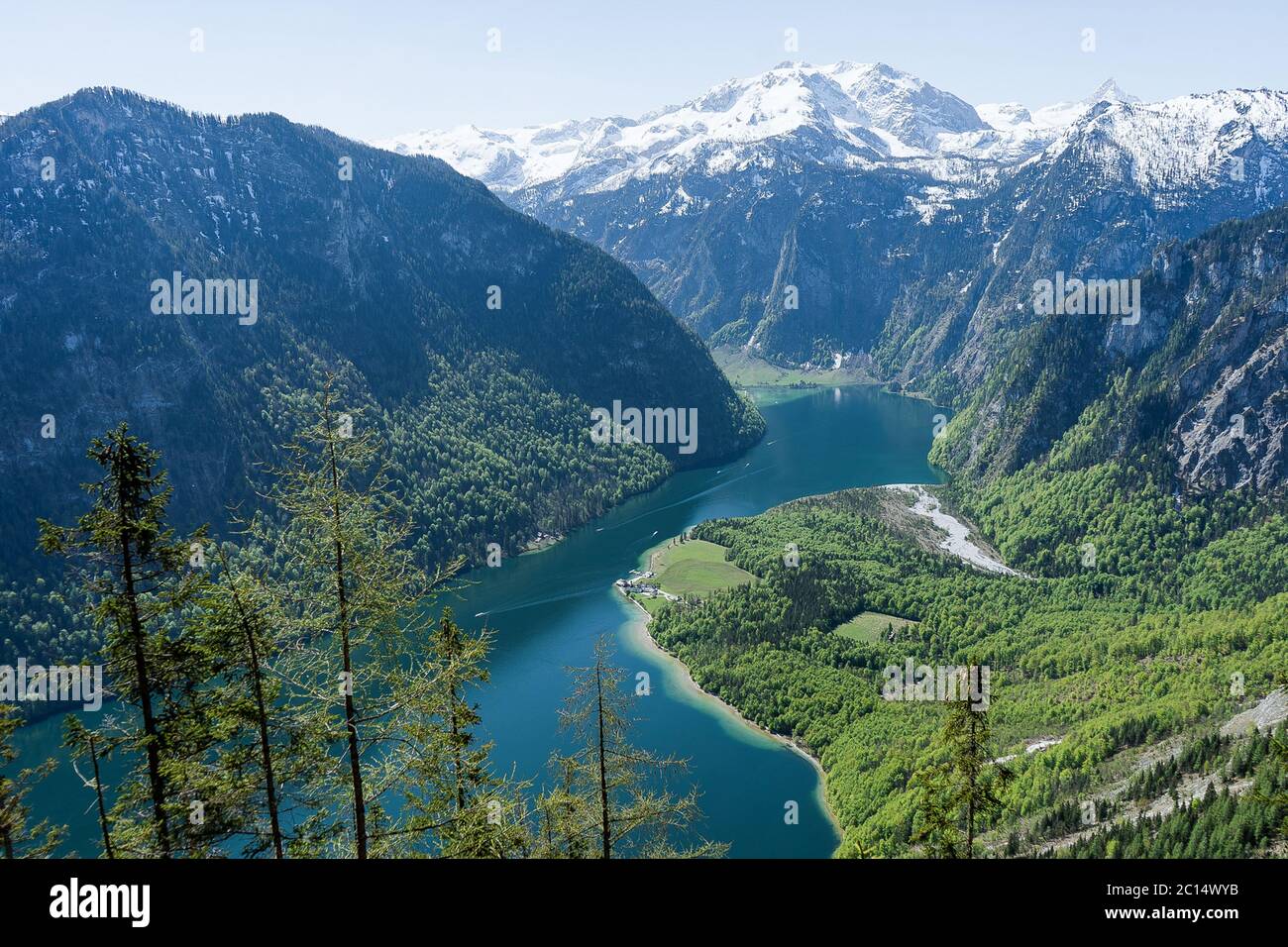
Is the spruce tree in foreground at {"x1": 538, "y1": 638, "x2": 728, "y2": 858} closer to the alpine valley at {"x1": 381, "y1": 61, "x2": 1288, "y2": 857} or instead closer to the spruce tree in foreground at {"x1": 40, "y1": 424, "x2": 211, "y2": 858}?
the spruce tree in foreground at {"x1": 40, "y1": 424, "x2": 211, "y2": 858}

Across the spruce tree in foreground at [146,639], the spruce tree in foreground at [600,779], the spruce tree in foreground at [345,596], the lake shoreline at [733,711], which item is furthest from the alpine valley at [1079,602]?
the spruce tree in foreground at [146,639]

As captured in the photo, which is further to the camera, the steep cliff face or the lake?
the steep cliff face

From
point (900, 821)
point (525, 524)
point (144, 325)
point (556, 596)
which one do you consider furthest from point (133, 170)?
point (900, 821)

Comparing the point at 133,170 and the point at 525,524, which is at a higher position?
the point at 133,170

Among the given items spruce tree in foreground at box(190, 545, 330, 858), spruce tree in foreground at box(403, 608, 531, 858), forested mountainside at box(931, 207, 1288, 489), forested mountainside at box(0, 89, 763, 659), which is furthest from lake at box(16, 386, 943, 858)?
forested mountainside at box(931, 207, 1288, 489)

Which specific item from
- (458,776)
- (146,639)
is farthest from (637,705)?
(146,639)
